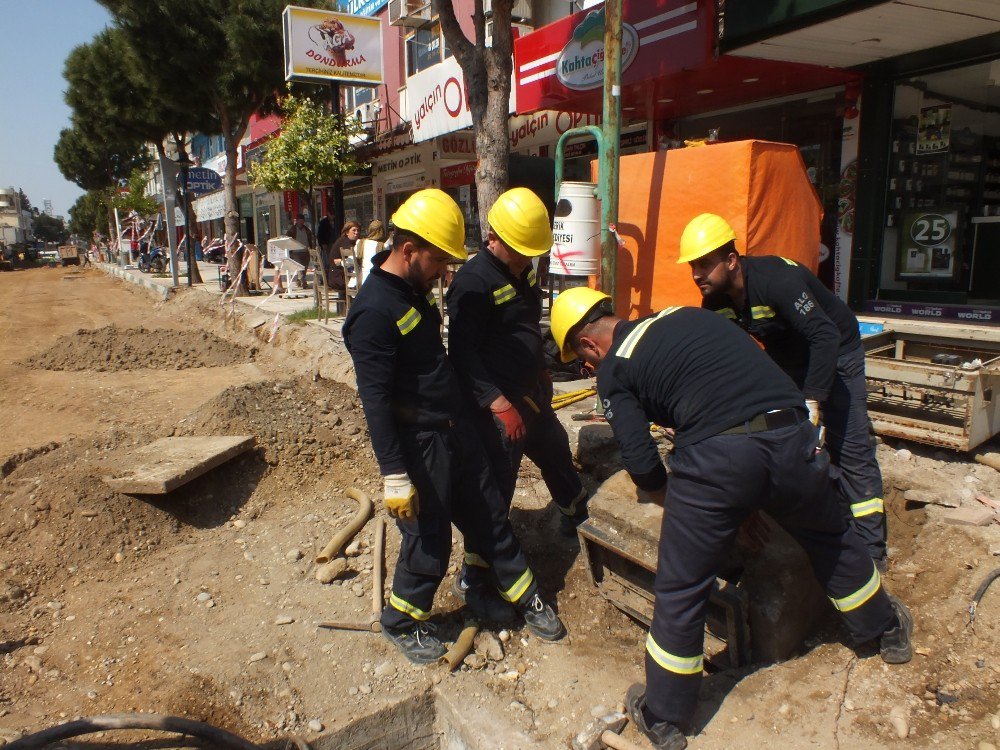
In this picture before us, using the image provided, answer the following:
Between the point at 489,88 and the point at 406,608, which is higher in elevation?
the point at 489,88

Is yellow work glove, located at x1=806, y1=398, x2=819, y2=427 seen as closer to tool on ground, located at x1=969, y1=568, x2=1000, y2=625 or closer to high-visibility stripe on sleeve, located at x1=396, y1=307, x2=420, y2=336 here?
tool on ground, located at x1=969, y1=568, x2=1000, y2=625

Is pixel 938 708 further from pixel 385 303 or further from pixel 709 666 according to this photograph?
pixel 385 303

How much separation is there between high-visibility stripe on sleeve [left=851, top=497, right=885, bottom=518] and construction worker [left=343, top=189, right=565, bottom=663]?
168 cm

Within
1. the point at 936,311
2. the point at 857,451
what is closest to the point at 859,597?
the point at 857,451

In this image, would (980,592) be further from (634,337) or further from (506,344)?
(506,344)

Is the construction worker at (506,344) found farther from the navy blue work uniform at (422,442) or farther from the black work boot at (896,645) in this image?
the black work boot at (896,645)

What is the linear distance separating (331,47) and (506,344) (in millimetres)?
13215

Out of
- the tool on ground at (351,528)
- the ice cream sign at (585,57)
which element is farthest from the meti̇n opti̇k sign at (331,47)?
the tool on ground at (351,528)

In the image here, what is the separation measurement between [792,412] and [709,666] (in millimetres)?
1388

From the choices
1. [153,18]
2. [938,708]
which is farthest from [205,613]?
[153,18]

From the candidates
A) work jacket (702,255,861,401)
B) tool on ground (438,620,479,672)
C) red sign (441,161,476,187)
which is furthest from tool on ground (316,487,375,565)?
red sign (441,161,476,187)

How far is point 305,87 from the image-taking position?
62.2 ft

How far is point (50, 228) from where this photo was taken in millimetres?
126312

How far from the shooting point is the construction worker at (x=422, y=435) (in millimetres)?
2871
